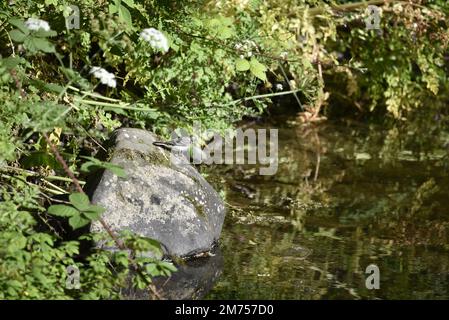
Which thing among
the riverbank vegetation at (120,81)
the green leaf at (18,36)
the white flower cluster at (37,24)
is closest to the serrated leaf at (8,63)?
the riverbank vegetation at (120,81)

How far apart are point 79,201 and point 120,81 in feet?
9.30

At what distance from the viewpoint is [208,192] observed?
5.22m

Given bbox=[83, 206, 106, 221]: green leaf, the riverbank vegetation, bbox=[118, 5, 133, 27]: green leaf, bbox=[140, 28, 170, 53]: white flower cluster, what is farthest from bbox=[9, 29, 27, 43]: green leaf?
bbox=[83, 206, 106, 221]: green leaf

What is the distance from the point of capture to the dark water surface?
458 centimetres

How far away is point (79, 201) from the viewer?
3996mm

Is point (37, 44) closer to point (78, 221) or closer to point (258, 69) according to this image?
point (78, 221)

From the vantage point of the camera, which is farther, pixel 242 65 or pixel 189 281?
pixel 242 65

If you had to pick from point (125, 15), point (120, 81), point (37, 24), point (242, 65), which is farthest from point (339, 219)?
point (37, 24)

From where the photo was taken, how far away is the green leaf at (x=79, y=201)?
13.0 ft

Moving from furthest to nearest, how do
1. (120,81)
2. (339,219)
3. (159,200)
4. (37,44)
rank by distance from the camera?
(120,81), (339,219), (159,200), (37,44)

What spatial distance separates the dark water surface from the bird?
352 millimetres
